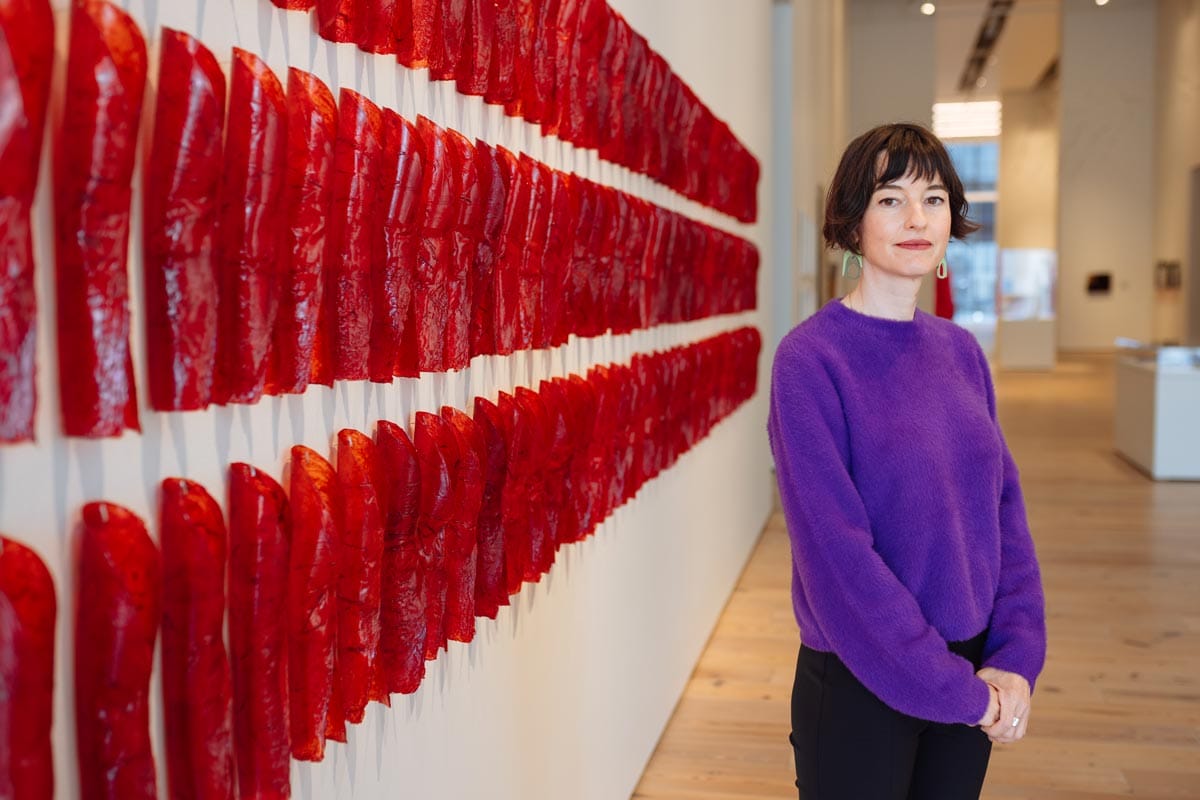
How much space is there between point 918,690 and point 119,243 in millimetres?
1188

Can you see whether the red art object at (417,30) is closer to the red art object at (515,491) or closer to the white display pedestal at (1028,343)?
the red art object at (515,491)

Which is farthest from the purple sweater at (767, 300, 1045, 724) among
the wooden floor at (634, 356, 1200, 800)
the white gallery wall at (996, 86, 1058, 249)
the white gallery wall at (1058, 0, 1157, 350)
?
the white gallery wall at (996, 86, 1058, 249)

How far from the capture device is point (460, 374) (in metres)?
1.86

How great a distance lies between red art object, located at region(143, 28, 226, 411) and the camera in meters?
1.01

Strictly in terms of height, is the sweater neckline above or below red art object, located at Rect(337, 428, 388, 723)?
above

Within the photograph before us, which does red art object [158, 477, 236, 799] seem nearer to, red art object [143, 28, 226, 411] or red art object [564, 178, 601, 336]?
red art object [143, 28, 226, 411]

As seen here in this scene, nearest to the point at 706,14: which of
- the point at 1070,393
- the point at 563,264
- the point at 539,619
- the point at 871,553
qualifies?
the point at 563,264

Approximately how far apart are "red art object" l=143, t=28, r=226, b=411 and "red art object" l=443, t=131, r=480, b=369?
601 millimetres

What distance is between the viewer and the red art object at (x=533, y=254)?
2008mm

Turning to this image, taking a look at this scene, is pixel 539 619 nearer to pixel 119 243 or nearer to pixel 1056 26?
pixel 119 243

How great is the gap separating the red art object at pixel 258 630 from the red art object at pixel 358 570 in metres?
0.15

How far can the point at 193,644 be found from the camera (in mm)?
1059

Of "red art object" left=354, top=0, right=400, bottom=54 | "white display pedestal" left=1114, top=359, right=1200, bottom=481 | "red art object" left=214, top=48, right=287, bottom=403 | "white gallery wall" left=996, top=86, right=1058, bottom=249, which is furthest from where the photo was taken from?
"white gallery wall" left=996, top=86, right=1058, bottom=249

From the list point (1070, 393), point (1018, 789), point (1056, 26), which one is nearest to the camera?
point (1018, 789)
